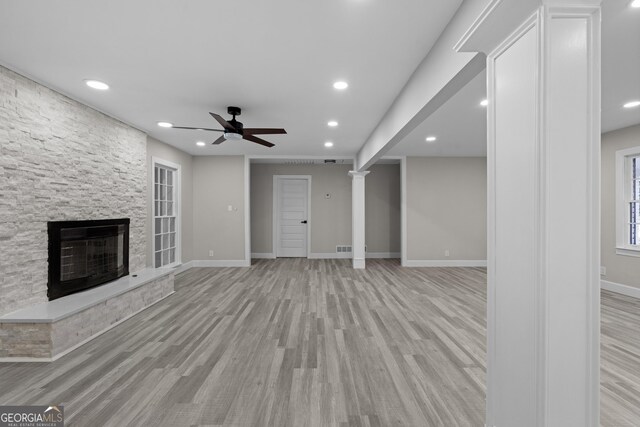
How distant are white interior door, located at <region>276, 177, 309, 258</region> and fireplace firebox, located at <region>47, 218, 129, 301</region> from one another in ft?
13.7

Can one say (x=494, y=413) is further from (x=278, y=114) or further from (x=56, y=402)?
(x=278, y=114)

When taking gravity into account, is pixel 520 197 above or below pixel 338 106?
below

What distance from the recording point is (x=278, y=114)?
13.0ft

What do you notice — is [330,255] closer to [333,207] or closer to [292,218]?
[333,207]

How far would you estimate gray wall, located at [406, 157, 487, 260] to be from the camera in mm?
7129

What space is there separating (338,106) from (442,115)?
1.53 m

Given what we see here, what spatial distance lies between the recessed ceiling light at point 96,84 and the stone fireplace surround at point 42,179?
507mm

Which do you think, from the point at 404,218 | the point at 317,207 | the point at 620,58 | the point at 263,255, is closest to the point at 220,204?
the point at 263,255

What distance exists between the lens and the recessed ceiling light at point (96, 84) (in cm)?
299

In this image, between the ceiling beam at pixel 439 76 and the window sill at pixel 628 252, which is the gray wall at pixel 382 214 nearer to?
the window sill at pixel 628 252

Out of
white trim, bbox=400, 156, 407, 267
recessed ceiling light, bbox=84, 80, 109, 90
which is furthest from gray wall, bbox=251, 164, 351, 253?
recessed ceiling light, bbox=84, 80, 109, 90

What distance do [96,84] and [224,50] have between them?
1.62 meters

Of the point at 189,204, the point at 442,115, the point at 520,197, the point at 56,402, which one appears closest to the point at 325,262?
the point at 189,204

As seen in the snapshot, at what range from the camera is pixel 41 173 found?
3088mm
